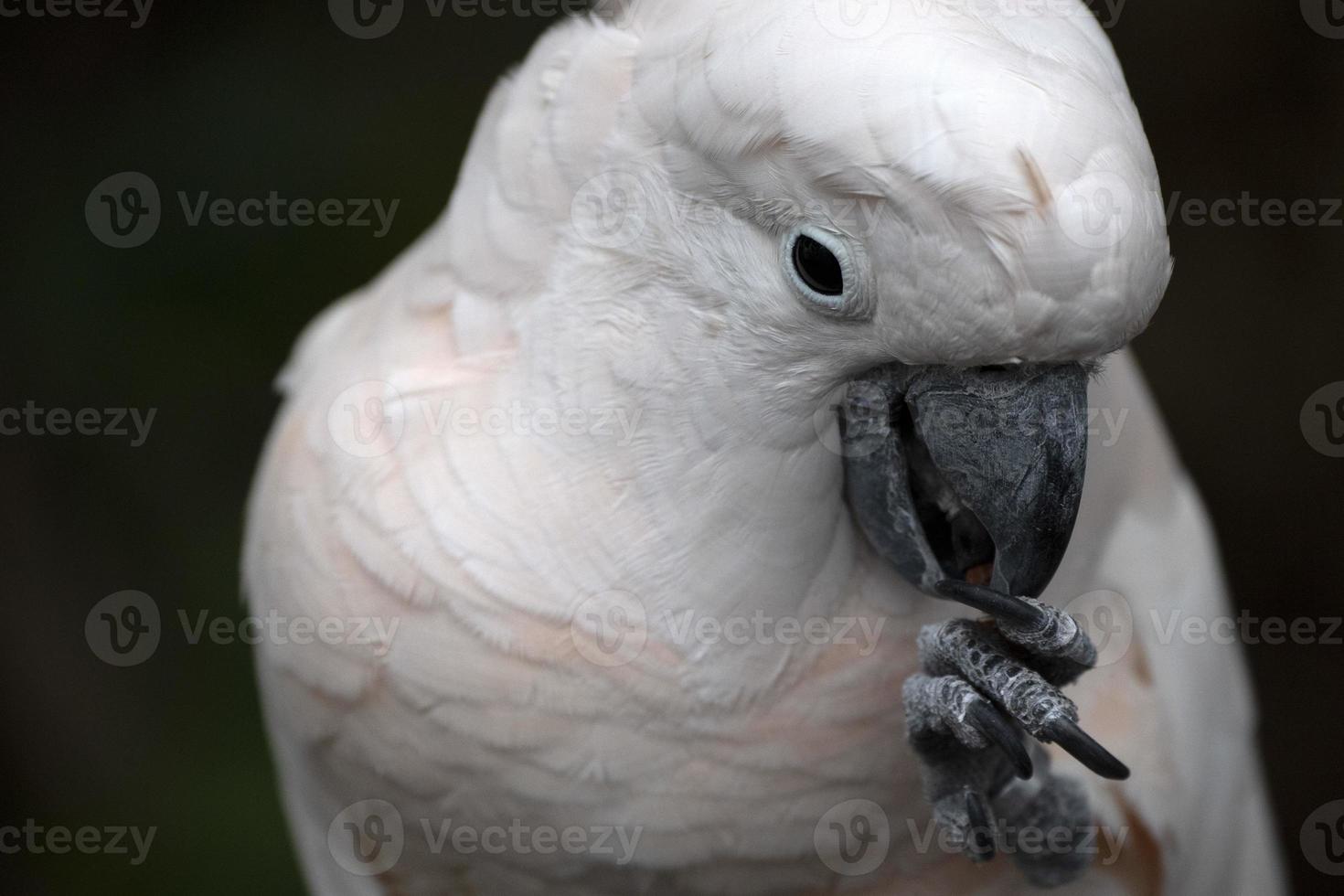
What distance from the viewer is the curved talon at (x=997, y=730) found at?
118 cm

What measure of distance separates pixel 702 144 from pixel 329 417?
0.62 metres

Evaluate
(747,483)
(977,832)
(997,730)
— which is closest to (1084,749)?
(997,730)

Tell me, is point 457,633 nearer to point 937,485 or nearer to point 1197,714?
point 937,485

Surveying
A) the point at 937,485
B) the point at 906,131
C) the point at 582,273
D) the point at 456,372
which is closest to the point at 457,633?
the point at 456,372

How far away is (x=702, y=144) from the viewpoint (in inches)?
43.9

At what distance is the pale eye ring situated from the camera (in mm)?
1046

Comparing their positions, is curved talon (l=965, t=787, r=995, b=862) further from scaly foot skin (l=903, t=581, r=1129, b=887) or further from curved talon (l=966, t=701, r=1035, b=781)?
curved talon (l=966, t=701, r=1035, b=781)

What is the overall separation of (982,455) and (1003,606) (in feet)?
0.48

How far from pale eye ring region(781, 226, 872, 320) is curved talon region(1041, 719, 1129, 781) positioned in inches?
16.1

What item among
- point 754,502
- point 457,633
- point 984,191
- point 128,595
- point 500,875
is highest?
point 984,191

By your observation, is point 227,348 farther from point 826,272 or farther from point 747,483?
point 826,272

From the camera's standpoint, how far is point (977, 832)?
1316mm

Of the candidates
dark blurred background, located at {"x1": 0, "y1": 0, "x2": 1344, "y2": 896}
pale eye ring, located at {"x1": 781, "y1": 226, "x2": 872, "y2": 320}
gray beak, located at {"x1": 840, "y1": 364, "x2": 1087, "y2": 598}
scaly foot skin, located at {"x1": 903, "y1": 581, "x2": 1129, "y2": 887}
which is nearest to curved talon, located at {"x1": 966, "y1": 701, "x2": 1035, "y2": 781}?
scaly foot skin, located at {"x1": 903, "y1": 581, "x2": 1129, "y2": 887}

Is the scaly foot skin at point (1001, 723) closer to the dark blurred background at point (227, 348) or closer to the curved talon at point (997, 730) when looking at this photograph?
the curved talon at point (997, 730)
